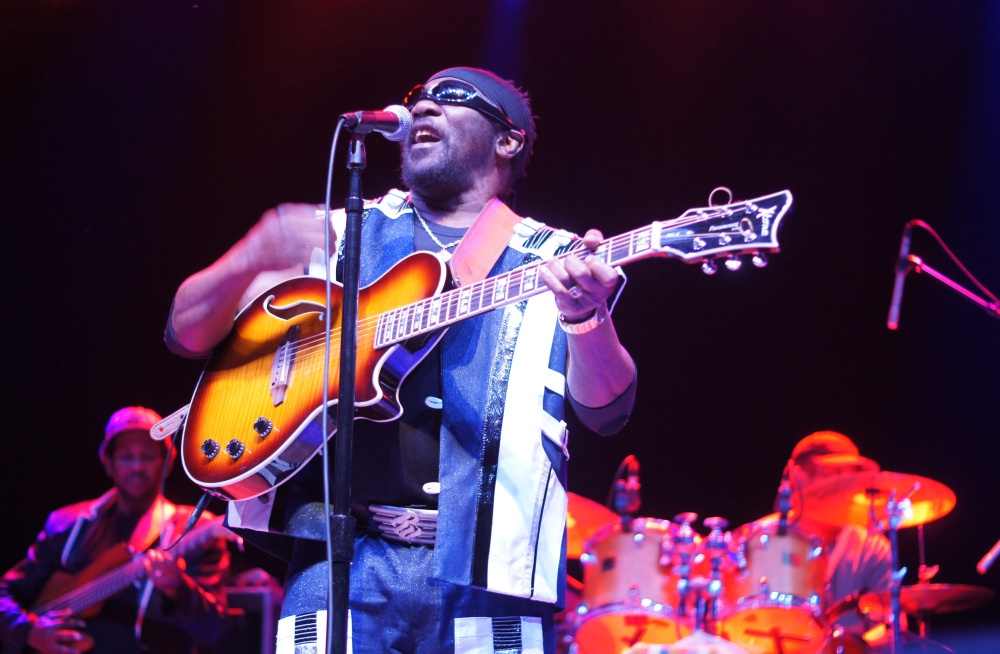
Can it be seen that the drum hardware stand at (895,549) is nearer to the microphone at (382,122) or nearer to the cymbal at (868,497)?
the cymbal at (868,497)

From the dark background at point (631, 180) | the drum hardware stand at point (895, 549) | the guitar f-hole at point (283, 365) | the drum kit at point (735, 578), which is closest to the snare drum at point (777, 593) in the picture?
the drum kit at point (735, 578)

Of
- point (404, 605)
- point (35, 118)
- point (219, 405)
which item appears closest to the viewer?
point (404, 605)

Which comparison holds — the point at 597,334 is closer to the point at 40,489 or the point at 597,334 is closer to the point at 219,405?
the point at 219,405

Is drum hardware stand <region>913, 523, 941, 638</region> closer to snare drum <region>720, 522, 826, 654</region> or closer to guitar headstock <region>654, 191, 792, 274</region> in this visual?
snare drum <region>720, 522, 826, 654</region>

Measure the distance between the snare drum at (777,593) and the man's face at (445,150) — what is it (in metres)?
3.49

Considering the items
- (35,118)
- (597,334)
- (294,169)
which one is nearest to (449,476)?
(597,334)

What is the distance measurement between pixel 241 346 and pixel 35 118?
155 inches

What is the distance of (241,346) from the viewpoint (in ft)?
8.73

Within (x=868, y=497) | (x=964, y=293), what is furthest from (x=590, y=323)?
(x=868, y=497)

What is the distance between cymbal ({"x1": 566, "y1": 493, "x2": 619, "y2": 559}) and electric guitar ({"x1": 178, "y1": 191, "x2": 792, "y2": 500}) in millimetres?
3614

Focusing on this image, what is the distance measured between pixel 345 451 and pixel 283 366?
716mm

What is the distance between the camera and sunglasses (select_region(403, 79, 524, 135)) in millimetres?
2984

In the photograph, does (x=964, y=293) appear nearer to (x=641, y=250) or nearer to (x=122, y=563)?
(x=641, y=250)

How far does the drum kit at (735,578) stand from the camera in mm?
5359
